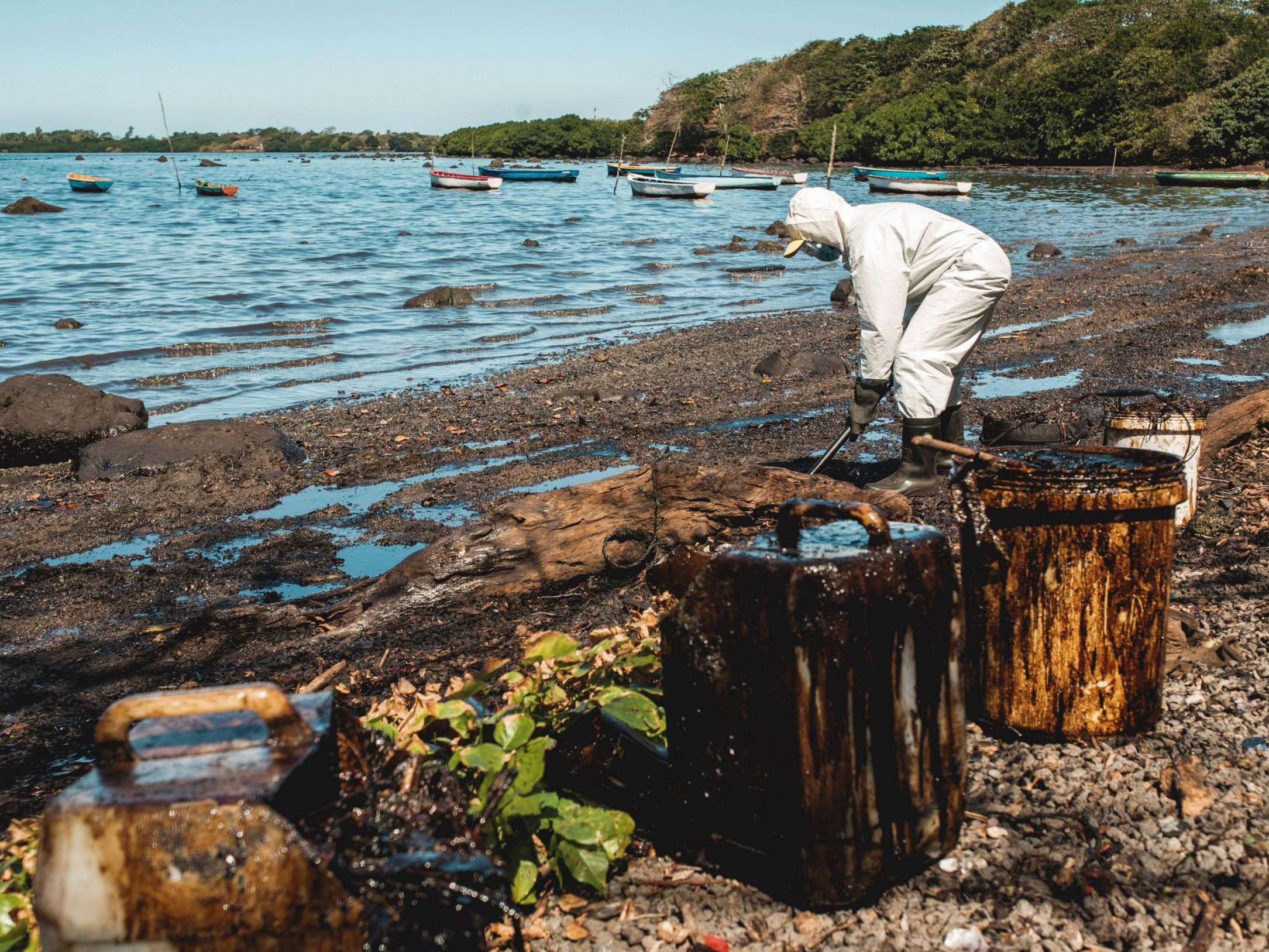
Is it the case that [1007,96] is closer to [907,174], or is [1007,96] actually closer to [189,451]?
[907,174]

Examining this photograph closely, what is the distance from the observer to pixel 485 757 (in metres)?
2.47

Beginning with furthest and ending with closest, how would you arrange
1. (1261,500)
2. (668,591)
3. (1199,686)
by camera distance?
(1261,500) → (668,591) → (1199,686)

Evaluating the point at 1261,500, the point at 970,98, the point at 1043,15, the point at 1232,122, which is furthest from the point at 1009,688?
the point at 1043,15

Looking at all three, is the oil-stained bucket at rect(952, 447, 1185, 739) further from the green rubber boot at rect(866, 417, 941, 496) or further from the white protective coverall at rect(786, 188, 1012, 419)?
the green rubber boot at rect(866, 417, 941, 496)

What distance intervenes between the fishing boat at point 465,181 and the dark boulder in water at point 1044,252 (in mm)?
37284

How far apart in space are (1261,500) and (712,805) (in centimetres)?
425

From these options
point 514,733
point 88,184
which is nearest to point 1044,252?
point 514,733

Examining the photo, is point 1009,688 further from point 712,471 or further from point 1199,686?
point 712,471

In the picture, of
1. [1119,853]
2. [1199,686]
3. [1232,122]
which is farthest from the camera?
[1232,122]

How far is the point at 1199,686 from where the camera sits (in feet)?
11.2

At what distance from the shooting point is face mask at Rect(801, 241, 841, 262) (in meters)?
5.86

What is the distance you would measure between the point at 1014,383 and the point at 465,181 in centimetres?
5166

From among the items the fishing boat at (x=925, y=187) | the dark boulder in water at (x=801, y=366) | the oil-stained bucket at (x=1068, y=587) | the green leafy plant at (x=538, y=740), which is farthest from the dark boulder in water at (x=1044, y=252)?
the green leafy plant at (x=538, y=740)

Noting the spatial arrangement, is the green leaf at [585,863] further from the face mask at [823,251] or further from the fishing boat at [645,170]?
the fishing boat at [645,170]
